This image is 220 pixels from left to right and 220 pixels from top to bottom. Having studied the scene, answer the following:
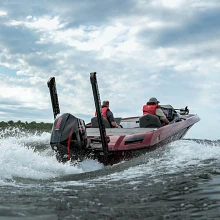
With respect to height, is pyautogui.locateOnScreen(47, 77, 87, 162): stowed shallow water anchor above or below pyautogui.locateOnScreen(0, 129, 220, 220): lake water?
above

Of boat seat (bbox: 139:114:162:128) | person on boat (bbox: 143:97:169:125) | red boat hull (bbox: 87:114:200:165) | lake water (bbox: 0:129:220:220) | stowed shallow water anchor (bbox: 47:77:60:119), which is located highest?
stowed shallow water anchor (bbox: 47:77:60:119)

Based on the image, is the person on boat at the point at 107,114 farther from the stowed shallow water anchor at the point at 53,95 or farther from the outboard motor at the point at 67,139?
the outboard motor at the point at 67,139

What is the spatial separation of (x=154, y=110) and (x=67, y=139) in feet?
12.9

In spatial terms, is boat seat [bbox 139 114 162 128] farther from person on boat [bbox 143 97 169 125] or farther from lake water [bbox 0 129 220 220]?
lake water [bbox 0 129 220 220]

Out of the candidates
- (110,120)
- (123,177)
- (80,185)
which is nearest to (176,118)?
(110,120)

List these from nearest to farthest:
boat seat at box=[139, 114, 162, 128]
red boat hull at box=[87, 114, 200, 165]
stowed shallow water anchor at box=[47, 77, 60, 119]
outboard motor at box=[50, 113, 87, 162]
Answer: outboard motor at box=[50, 113, 87, 162] → red boat hull at box=[87, 114, 200, 165] → stowed shallow water anchor at box=[47, 77, 60, 119] → boat seat at box=[139, 114, 162, 128]

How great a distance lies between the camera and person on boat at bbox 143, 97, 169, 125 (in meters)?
9.44

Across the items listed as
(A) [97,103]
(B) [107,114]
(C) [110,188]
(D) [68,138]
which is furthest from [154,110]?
(C) [110,188]

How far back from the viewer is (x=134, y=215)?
3094mm

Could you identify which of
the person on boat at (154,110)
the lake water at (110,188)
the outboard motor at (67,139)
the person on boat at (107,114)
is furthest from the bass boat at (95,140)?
the person on boat at (154,110)

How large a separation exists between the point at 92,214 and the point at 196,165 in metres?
3.45

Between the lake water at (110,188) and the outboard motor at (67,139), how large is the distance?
0.19m

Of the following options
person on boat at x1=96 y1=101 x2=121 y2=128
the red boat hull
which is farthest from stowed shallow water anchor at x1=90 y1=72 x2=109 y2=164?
person on boat at x1=96 y1=101 x2=121 y2=128

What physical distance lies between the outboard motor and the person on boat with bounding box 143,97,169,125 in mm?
3472
